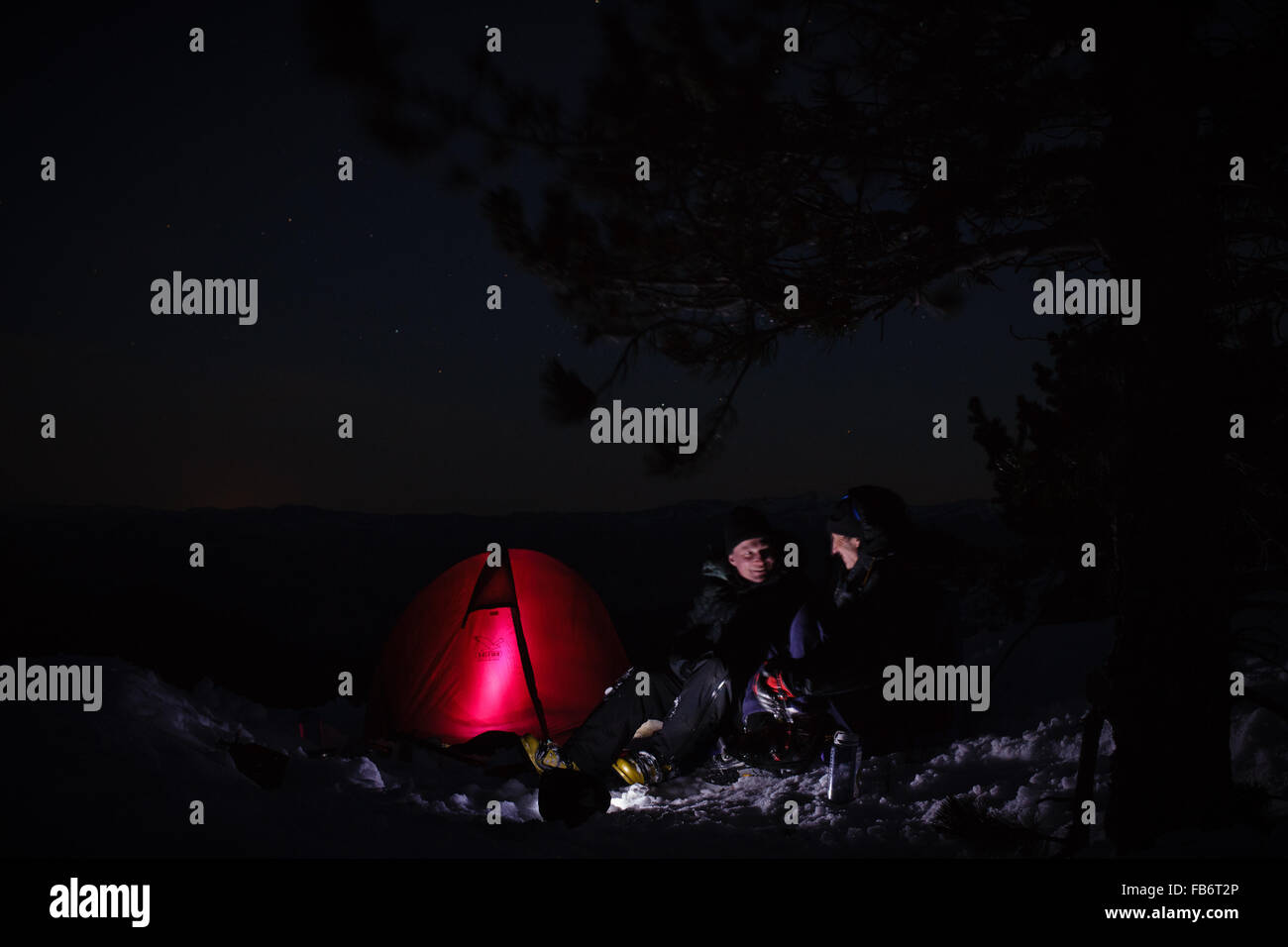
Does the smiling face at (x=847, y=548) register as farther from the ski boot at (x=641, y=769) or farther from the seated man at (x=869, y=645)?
the ski boot at (x=641, y=769)

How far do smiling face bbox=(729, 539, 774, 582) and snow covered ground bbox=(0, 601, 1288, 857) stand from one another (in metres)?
1.24

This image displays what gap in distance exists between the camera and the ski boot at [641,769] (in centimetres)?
467

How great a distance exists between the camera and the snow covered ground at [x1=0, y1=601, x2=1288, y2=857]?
2832 millimetres

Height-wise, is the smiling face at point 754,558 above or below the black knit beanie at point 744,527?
below

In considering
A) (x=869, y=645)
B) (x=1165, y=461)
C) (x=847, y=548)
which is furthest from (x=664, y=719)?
(x=1165, y=461)

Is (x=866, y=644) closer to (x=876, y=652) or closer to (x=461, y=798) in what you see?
(x=876, y=652)

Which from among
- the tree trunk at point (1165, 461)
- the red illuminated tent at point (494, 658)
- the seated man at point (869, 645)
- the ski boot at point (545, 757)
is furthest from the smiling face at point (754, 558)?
the red illuminated tent at point (494, 658)

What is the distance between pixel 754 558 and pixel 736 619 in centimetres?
41

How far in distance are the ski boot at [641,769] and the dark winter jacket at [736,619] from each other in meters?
0.54

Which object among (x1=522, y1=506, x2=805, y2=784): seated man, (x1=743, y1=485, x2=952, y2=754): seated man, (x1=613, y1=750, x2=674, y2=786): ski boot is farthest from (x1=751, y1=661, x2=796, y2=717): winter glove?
(x1=613, y1=750, x2=674, y2=786): ski boot

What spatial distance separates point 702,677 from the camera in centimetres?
486

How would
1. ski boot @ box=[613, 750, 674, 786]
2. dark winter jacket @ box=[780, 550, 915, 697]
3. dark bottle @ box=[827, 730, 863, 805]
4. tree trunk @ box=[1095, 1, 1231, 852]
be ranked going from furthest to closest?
1. ski boot @ box=[613, 750, 674, 786]
2. dark winter jacket @ box=[780, 550, 915, 697]
3. dark bottle @ box=[827, 730, 863, 805]
4. tree trunk @ box=[1095, 1, 1231, 852]

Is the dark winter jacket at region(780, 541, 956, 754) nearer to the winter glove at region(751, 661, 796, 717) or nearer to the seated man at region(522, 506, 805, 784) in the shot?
the winter glove at region(751, 661, 796, 717)
